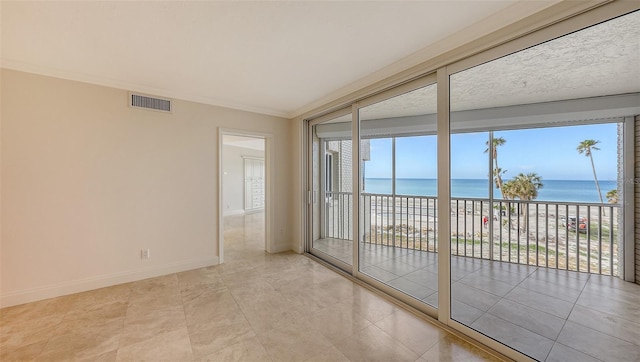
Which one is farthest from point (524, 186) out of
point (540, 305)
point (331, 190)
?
point (331, 190)

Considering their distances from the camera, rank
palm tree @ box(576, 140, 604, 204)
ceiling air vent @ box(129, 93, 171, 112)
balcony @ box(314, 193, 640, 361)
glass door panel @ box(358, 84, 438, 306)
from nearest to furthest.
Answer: palm tree @ box(576, 140, 604, 204), balcony @ box(314, 193, 640, 361), glass door panel @ box(358, 84, 438, 306), ceiling air vent @ box(129, 93, 171, 112)

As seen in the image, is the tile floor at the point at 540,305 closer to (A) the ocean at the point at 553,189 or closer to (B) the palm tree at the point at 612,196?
(A) the ocean at the point at 553,189

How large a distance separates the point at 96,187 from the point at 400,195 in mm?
4691

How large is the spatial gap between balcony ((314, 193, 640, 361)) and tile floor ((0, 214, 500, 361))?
0.51 m

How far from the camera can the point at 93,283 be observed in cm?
291

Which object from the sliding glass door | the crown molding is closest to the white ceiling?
the crown molding

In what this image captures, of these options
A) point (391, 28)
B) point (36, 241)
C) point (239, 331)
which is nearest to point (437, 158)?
point (391, 28)

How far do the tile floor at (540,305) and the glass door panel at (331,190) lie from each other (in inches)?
48.4

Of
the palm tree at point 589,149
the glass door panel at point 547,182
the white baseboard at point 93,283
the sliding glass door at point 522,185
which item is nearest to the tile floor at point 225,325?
the white baseboard at point 93,283

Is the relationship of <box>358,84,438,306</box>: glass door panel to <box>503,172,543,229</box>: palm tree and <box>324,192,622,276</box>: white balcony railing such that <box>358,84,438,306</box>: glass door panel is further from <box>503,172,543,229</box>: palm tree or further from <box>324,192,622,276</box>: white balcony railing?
<box>503,172,543,229</box>: palm tree

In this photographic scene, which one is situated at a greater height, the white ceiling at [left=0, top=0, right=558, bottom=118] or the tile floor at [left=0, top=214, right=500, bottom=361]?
the white ceiling at [left=0, top=0, right=558, bottom=118]

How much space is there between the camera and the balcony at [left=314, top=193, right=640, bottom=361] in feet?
6.39

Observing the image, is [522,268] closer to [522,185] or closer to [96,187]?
[522,185]

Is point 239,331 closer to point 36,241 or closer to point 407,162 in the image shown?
point 36,241
